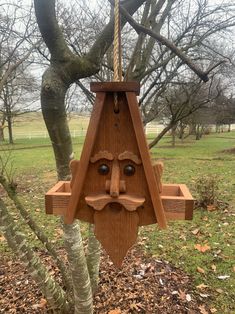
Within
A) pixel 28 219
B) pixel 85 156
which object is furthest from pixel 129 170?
pixel 28 219

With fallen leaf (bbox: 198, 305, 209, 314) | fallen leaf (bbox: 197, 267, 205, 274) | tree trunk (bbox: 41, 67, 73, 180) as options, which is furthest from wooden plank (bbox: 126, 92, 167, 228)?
fallen leaf (bbox: 197, 267, 205, 274)

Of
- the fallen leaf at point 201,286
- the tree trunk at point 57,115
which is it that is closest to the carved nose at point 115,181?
the tree trunk at point 57,115

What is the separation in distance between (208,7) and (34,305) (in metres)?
4.49

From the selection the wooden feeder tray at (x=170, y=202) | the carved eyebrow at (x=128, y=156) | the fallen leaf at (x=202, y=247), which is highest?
the carved eyebrow at (x=128, y=156)

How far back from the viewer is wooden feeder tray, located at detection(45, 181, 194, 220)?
1358mm

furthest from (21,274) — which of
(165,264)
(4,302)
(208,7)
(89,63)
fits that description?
(208,7)

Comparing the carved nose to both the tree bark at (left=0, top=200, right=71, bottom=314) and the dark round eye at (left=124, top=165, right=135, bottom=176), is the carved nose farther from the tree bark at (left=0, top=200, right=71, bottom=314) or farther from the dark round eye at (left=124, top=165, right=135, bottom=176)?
the tree bark at (left=0, top=200, right=71, bottom=314)

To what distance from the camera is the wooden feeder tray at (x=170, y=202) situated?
1.36 meters

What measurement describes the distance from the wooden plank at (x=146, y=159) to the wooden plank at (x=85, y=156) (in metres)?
0.13

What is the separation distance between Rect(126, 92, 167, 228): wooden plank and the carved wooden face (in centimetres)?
3

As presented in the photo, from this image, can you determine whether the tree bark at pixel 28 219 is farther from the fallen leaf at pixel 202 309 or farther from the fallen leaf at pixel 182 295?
the fallen leaf at pixel 202 309

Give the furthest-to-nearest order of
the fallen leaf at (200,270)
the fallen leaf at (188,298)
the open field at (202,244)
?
the fallen leaf at (200,270) → the open field at (202,244) → the fallen leaf at (188,298)

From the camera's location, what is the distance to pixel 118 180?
127 cm

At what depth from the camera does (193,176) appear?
9.23 meters
